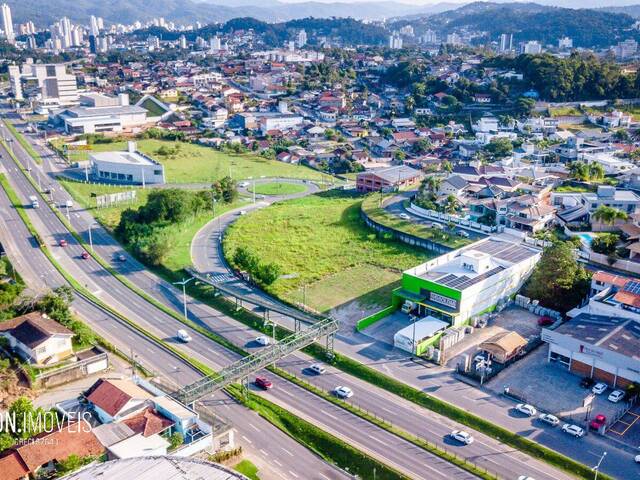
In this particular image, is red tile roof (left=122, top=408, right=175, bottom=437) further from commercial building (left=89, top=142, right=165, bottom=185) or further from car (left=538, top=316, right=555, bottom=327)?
commercial building (left=89, top=142, right=165, bottom=185)

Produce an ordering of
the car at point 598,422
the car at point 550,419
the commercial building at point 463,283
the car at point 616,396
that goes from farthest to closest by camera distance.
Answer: the commercial building at point 463,283 < the car at point 616,396 < the car at point 550,419 < the car at point 598,422

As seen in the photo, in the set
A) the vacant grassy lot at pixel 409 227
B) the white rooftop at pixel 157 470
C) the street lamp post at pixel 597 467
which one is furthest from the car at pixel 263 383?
the vacant grassy lot at pixel 409 227

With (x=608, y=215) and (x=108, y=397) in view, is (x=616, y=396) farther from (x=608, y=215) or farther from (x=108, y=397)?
(x=108, y=397)

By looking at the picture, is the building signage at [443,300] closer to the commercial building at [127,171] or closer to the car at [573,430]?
the car at [573,430]

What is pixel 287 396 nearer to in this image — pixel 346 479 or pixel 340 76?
pixel 346 479

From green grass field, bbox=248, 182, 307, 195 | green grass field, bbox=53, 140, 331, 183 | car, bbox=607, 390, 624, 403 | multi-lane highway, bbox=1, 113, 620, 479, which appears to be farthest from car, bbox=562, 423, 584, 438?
green grass field, bbox=53, 140, 331, 183

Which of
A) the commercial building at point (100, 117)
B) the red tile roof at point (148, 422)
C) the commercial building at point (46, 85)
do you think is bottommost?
the red tile roof at point (148, 422)

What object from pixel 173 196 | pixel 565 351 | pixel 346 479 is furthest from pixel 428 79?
pixel 346 479

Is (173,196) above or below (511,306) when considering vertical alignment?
above
